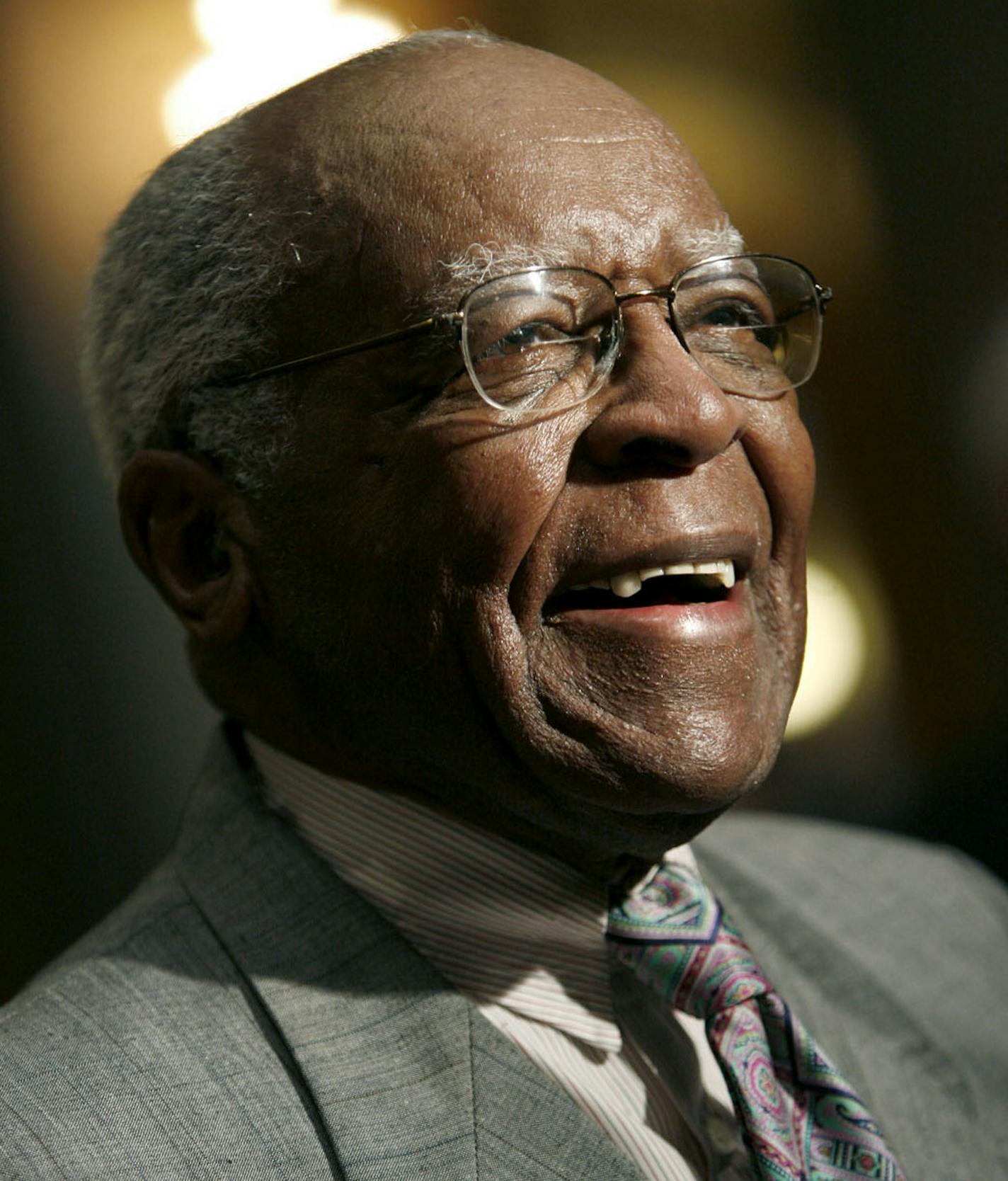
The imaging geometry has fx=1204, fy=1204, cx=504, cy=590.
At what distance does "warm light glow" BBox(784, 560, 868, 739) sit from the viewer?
10.3 feet

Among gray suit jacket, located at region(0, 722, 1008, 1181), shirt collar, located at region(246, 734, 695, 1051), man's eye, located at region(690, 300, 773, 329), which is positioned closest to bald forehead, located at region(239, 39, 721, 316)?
man's eye, located at region(690, 300, 773, 329)

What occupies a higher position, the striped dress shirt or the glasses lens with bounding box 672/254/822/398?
the glasses lens with bounding box 672/254/822/398

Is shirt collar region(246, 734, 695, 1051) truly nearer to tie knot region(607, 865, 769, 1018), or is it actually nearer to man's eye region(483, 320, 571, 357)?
tie knot region(607, 865, 769, 1018)

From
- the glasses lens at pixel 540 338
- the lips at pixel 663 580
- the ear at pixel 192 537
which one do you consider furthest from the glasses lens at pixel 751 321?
the ear at pixel 192 537

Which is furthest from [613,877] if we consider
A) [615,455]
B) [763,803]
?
[763,803]

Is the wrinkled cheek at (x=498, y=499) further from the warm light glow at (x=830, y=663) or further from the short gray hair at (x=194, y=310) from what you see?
the warm light glow at (x=830, y=663)

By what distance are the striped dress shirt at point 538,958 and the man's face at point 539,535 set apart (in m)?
0.05

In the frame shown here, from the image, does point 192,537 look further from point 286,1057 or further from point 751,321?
point 751,321

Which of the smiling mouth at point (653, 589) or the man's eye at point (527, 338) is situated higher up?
the man's eye at point (527, 338)

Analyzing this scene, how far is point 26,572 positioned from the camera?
2.36 metres

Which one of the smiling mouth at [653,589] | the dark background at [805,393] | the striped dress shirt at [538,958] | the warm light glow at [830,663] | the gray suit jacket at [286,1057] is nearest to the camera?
the gray suit jacket at [286,1057]

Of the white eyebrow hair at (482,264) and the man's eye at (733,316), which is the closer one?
the white eyebrow hair at (482,264)

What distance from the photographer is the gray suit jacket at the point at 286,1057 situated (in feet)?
4.39

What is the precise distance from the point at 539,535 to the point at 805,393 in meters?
1.75
